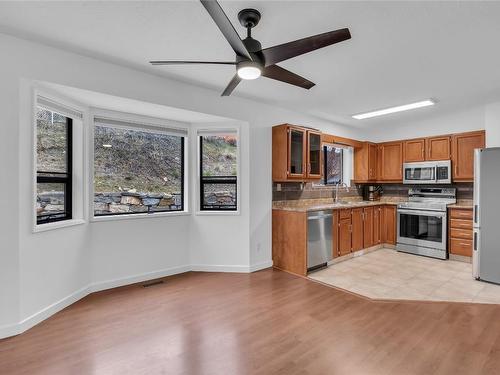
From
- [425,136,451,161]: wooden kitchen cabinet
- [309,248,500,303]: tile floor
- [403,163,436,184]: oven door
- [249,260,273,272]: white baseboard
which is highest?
[425,136,451,161]: wooden kitchen cabinet

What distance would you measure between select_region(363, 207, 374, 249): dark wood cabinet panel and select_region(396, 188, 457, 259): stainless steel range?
0.55 metres

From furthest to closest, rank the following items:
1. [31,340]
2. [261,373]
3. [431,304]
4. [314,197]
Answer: [314,197] → [431,304] → [31,340] → [261,373]

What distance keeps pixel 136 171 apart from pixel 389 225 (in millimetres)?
4867

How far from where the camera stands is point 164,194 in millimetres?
3994

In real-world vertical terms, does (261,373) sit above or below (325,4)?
below

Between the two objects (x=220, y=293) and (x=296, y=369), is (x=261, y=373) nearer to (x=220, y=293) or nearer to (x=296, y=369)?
(x=296, y=369)

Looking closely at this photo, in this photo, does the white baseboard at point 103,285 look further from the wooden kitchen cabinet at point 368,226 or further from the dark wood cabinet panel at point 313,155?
the wooden kitchen cabinet at point 368,226

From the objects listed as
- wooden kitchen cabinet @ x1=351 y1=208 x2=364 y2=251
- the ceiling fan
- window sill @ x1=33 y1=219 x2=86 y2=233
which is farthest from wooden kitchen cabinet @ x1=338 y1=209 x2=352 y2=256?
window sill @ x1=33 y1=219 x2=86 y2=233

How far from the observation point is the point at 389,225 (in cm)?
543

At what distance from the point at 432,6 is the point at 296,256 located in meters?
3.19

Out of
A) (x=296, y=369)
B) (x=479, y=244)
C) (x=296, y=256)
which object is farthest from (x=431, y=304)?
(x=296, y=369)

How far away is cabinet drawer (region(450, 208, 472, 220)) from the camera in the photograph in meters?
4.41

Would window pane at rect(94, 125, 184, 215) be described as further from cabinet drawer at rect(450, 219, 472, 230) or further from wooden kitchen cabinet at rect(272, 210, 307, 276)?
cabinet drawer at rect(450, 219, 472, 230)

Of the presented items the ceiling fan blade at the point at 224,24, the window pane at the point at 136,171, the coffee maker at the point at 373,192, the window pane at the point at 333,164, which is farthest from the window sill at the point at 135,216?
the coffee maker at the point at 373,192
